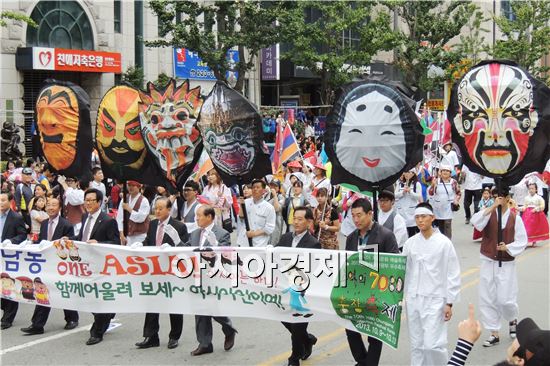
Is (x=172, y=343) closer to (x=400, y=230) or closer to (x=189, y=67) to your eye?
(x=400, y=230)

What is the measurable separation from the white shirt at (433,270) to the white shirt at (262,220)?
3343mm

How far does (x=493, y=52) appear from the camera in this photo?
41375 millimetres

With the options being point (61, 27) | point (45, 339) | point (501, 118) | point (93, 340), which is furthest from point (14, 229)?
point (61, 27)

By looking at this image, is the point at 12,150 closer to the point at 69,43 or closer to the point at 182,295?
the point at 69,43

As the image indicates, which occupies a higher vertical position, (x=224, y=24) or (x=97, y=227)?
(x=224, y=24)

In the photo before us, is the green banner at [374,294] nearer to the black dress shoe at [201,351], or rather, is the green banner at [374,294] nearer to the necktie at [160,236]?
the black dress shoe at [201,351]

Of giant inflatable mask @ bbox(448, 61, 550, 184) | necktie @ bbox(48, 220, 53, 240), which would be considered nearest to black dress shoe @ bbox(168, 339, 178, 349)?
necktie @ bbox(48, 220, 53, 240)

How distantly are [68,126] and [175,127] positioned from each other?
1.61 meters

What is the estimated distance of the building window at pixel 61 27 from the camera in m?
28.6

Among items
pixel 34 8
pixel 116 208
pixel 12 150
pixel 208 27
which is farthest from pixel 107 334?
pixel 34 8

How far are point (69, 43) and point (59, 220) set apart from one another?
21.8 meters

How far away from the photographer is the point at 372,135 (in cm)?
838

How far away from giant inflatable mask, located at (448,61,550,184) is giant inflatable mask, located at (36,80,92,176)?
16.3 feet

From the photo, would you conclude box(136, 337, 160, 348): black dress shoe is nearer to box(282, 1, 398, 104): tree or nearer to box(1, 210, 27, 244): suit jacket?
box(1, 210, 27, 244): suit jacket
